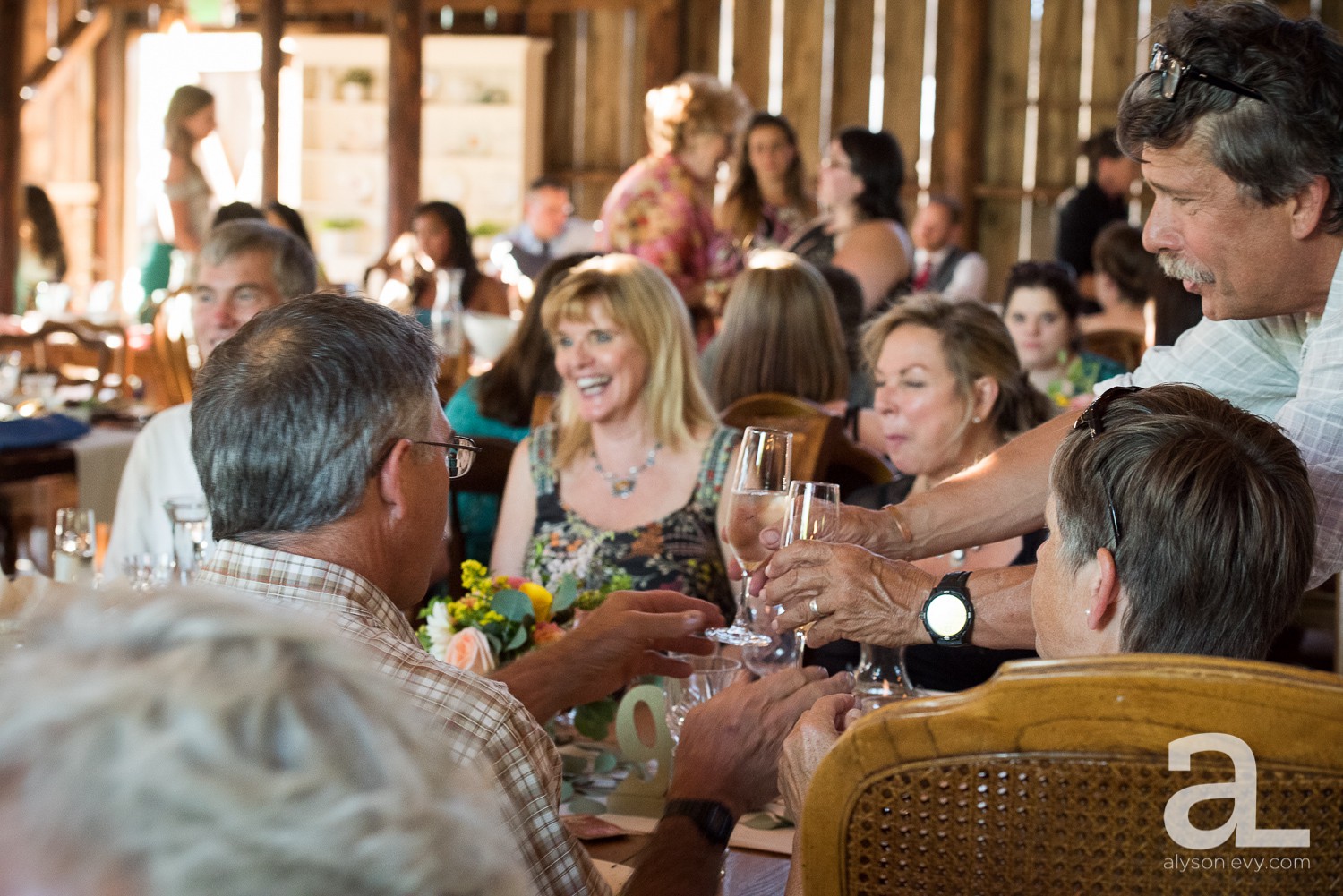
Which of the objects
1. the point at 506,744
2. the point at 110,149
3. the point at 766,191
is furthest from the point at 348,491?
the point at 110,149

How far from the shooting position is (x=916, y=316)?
3082 mm

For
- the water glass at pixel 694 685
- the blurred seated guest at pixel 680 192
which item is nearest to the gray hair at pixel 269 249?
the water glass at pixel 694 685

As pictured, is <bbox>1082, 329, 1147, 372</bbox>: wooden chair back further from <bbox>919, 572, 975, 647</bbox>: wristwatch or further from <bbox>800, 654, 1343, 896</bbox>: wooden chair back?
<bbox>800, 654, 1343, 896</bbox>: wooden chair back

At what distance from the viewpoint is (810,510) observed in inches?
71.6

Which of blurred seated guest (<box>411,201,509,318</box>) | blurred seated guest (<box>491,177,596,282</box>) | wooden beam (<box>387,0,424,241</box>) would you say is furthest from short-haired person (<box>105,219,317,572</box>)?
wooden beam (<box>387,0,424,241</box>)

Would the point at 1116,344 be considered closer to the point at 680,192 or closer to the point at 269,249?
the point at 680,192

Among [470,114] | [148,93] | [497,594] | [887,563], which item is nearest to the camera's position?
[887,563]

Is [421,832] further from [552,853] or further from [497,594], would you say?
[497,594]

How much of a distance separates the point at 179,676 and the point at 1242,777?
0.74 m

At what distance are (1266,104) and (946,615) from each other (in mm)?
736

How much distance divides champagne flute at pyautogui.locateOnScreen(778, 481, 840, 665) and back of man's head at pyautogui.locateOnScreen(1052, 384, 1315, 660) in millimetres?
525

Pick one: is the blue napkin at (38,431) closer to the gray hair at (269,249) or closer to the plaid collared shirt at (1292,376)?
the gray hair at (269,249)

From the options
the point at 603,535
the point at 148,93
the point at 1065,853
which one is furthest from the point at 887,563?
the point at 148,93

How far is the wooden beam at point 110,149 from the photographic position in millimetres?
12078
